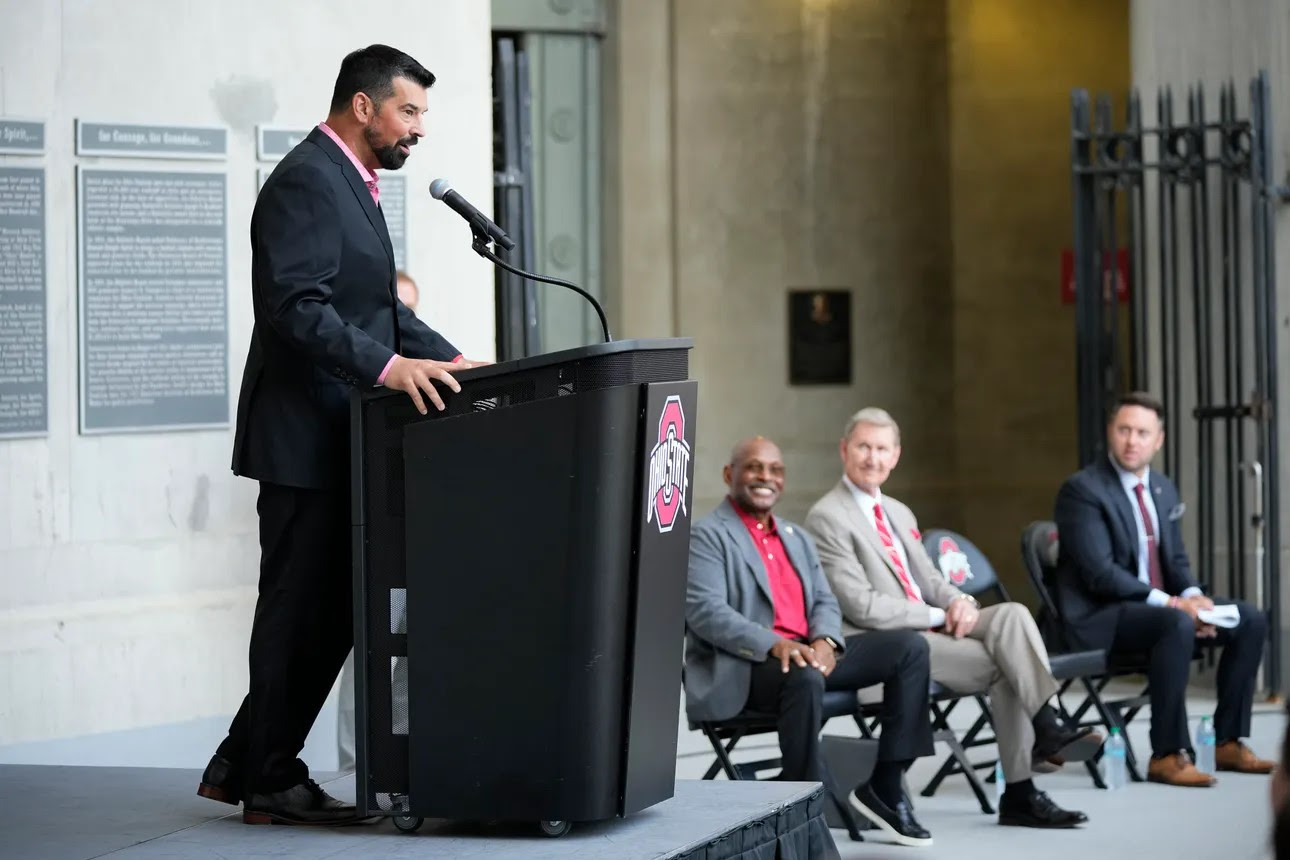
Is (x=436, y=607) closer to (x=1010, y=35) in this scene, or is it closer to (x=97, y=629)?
(x=97, y=629)

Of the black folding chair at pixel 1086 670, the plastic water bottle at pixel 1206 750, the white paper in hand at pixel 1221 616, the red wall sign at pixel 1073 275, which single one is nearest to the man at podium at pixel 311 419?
the black folding chair at pixel 1086 670

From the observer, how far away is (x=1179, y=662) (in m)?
7.22

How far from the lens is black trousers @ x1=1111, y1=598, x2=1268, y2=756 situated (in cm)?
719

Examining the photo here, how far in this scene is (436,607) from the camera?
12.3 feet

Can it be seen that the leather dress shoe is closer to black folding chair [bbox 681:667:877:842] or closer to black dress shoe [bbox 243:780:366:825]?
black folding chair [bbox 681:667:877:842]

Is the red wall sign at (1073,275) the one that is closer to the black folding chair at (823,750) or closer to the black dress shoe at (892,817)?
the black folding chair at (823,750)

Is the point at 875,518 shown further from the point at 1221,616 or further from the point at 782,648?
the point at 1221,616

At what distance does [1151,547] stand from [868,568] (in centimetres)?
157

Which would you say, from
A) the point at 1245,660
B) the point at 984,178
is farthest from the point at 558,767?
the point at 984,178

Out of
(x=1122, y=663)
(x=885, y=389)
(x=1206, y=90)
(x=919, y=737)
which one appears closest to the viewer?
(x=919, y=737)

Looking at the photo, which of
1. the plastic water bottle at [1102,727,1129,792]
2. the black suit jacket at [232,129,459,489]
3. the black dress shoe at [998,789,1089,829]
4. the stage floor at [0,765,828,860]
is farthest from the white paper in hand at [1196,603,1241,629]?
the black suit jacket at [232,129,459,489]

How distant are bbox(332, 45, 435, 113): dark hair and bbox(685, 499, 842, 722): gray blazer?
7.80ft

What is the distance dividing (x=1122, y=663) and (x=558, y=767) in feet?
13.7

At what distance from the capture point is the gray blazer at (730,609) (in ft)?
19.8
